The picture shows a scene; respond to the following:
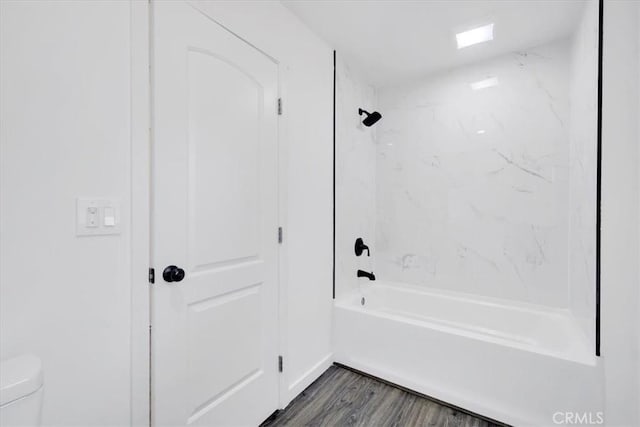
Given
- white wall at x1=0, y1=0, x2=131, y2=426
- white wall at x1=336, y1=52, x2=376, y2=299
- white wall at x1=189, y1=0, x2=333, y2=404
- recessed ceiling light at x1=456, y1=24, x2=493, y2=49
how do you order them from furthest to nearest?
white wall at x1=336, y1=52, x2=376, y2=299 < recessed ceiling light at x1=456, y1=24, x2=493, y2=49 < white wall at x1=189, y1=0, x2=333, y2=404 < white wall at x1=0, y1=0, x2=131, y2=426

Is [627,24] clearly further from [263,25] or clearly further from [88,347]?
[88,347]

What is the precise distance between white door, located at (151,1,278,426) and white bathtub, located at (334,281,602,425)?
0.79 metres

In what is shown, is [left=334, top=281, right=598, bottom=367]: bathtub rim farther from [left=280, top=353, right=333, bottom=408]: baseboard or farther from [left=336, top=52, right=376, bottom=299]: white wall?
[left=280, top=353, right=333, bottom=408]: baseboard

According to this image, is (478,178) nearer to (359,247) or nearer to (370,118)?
(370,118)

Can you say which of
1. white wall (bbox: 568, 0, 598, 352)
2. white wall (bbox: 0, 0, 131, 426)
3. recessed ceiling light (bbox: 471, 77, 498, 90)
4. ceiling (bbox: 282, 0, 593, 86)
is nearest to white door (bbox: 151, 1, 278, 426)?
white wall (bbox: 0, 0, 131, 426)

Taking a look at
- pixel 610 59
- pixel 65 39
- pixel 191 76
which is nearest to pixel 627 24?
pixel 610 59

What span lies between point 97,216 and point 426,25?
87.3 inches

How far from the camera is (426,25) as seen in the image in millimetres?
2072

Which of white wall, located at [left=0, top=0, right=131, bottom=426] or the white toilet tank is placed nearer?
the white toilet tank

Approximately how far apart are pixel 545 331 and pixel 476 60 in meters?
2.18

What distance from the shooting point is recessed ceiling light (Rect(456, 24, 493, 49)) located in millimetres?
2133

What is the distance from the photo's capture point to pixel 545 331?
2186mm

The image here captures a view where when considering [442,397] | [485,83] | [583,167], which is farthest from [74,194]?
[485,83]

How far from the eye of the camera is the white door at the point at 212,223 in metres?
1.24
